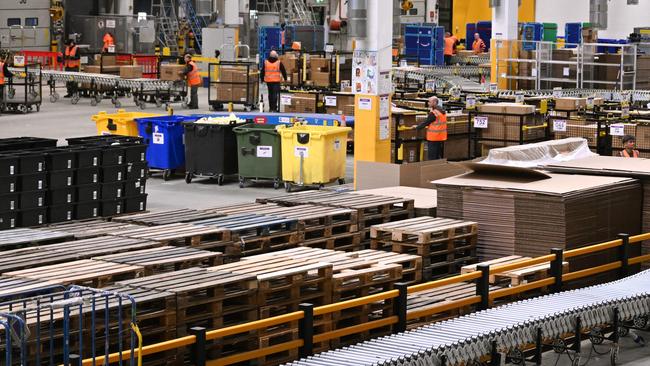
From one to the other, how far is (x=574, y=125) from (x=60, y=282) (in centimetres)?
1261

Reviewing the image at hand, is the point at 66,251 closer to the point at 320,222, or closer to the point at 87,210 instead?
the point at 320,222

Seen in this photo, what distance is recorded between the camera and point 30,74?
1227 inches

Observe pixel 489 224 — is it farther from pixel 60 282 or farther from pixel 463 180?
pixel 60 282

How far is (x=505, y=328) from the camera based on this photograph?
9.34 meters

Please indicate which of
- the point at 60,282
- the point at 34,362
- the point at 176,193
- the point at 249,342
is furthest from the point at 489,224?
the point at 176,193

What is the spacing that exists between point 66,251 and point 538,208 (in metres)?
4.57

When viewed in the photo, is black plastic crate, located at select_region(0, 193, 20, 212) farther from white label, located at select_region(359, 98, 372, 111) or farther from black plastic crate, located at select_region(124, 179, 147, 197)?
white label, located at select_region(359, 98, 372, 111)

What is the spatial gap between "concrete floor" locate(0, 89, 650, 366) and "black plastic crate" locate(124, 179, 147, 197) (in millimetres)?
1006

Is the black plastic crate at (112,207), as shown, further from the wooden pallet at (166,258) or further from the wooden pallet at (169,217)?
the wooden pallet at (166,258)

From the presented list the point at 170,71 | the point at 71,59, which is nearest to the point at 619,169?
the point at 170,71

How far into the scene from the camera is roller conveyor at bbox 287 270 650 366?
8.62 metres

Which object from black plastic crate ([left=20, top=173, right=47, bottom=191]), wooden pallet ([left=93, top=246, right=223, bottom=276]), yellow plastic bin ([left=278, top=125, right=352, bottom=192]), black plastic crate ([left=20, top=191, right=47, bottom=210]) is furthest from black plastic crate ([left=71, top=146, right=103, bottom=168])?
wooden pallet ([left=93, top=246, right=223, bottom=276])

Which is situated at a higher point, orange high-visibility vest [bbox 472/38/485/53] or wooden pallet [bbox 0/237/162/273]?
orange high-visibility vest [bbox 472/38/485/53]

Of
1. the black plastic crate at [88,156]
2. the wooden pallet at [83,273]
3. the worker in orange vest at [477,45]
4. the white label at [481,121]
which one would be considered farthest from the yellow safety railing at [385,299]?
the worker in orange vest at [477,45]
